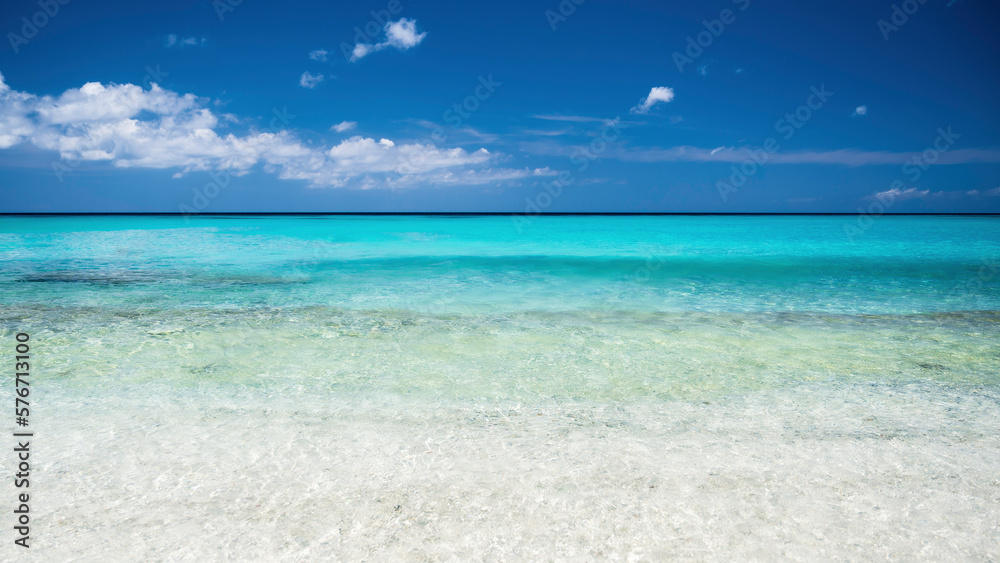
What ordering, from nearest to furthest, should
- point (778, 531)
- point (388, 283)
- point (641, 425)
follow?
point (778, 531) < point (641, 425) < point (388, 283)

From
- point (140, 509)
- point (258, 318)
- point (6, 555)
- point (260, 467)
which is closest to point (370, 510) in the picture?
point (260, 467)

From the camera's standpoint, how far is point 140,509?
2.39 m

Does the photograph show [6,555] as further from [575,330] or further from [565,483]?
[575,330]

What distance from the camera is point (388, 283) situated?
1066 centimetres

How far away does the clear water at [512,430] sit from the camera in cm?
225

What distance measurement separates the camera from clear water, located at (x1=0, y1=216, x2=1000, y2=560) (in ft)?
7.38

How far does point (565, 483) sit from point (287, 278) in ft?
32.3

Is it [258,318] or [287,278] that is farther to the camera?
[287,278]

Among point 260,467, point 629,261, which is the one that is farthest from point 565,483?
point 629,261

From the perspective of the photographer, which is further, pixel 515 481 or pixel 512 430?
pixel 512 430

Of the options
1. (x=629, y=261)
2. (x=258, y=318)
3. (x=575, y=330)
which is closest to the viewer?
(x=575, y=330)

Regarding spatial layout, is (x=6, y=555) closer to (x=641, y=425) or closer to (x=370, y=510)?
(x=370, y=510)

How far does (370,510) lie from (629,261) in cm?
1450

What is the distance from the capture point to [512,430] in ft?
10.9
